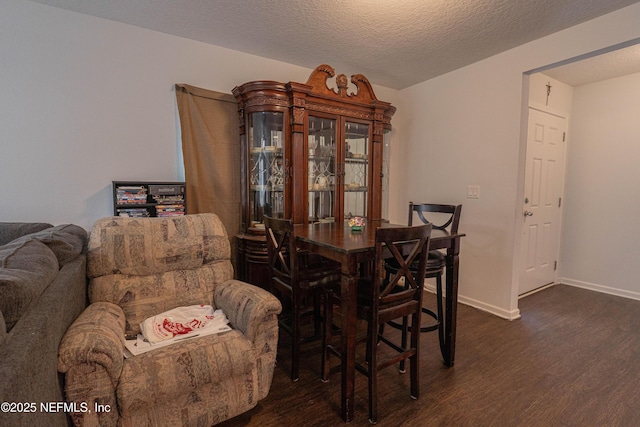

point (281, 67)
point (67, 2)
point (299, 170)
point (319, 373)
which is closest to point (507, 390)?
point (319, 373)

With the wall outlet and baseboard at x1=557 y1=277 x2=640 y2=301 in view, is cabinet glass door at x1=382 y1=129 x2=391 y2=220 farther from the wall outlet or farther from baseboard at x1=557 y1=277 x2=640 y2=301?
baseboard at x1=557 y1=277 x2=640 y2=301

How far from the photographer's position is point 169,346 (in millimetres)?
1444

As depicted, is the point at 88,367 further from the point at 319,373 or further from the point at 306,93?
the point at 306,93

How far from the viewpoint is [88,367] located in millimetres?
1150

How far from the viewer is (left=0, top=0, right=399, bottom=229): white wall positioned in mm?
2092

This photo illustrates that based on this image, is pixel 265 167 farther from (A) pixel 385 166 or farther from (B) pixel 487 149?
(B) pixel 487 149

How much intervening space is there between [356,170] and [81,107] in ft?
7.66

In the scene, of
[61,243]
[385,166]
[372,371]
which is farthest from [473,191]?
[61,243]

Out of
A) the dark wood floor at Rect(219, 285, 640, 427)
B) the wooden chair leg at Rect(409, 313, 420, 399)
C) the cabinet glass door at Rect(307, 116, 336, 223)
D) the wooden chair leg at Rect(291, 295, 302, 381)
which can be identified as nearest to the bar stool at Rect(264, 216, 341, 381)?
the wooden chair leg at Rect(291, 295, 302, 381)

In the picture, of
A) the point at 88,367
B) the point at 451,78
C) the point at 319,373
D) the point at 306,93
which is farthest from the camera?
the point at 451,78

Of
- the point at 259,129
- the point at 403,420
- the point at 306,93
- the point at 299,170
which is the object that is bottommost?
the point at 403,420

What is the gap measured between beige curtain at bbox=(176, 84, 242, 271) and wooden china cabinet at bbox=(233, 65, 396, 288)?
107 mm

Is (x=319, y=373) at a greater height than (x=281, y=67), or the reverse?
(x=281, y=67)

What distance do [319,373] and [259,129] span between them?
6.51 ft
